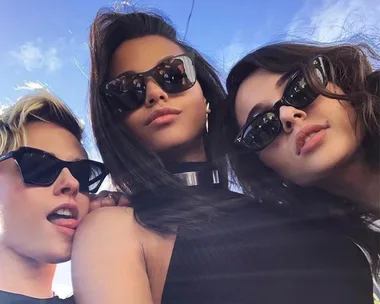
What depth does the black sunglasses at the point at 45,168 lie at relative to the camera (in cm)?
86

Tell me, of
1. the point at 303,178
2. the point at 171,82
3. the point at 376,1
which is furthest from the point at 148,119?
the point at 376,1

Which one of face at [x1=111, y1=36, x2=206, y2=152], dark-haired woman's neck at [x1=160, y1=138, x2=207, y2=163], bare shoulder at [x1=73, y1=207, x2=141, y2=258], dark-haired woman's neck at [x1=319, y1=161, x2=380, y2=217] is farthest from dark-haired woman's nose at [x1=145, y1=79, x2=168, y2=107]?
dark-haired woman's neck at [x1=319, y1=161, x2=380, y2=217]

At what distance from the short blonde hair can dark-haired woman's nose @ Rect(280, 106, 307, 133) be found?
39 cm

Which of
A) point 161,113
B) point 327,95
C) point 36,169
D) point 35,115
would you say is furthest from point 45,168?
point 327,95

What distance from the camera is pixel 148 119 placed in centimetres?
94

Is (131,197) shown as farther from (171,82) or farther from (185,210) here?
(171,82)

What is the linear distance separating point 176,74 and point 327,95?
288 mm

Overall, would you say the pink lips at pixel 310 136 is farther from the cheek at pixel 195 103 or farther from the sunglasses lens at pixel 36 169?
the sunglasses lens at pixel 36 169

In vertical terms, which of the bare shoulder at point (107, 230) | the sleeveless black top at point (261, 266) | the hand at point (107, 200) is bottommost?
the sleeveless black top at point (261, 266)

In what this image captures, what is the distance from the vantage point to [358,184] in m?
0.98

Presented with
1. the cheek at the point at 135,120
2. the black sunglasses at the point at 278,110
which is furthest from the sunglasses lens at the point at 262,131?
the cheek at the point at 135,120

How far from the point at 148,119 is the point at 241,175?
8.8 inches

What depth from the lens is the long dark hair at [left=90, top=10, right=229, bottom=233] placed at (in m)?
0.88

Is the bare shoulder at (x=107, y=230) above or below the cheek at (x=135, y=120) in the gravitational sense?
below
